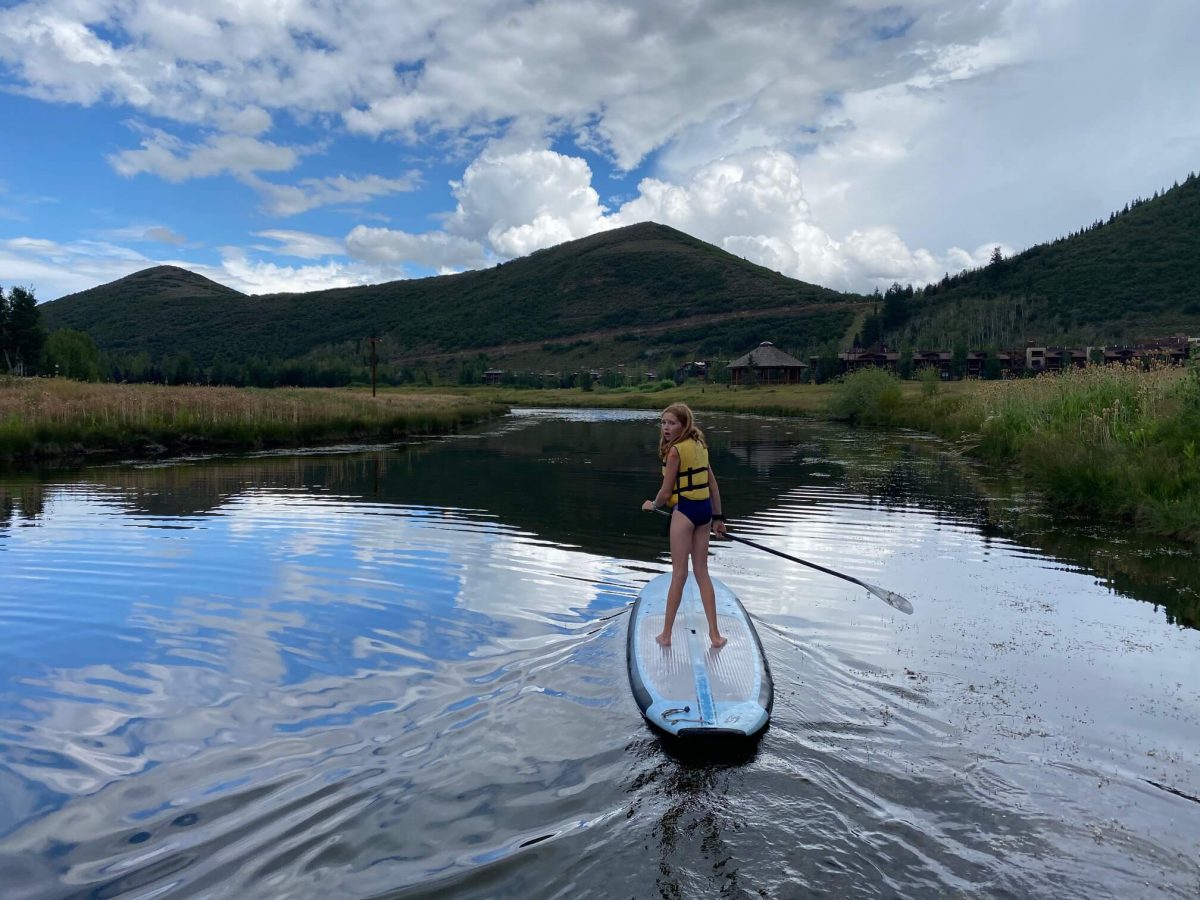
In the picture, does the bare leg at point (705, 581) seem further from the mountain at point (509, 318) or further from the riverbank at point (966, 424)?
the mountain at point (509, 318)

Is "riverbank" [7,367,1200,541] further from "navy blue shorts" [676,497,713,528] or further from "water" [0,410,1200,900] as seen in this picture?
"navy blue shorts" [676,497,713,528]

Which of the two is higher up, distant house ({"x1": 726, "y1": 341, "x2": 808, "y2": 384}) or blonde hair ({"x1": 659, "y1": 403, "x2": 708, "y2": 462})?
distant house ({"x1": 726, "y1": 341, "x2": 808, "y2": 384})

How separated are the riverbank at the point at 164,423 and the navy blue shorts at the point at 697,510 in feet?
80.3

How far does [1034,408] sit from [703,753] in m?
21.1

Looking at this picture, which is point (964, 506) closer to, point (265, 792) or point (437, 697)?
point (437, 697)

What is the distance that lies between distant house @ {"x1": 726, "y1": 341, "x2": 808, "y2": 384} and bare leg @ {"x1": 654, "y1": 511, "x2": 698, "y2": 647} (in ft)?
291

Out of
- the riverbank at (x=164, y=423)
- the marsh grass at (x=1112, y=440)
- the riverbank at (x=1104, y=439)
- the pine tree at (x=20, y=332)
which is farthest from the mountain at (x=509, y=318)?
the marsh grass at (x=1112, y=440)

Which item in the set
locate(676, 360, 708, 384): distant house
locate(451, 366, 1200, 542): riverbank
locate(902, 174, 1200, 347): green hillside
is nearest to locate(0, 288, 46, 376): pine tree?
locate(676, 360, 708, 384): distant house

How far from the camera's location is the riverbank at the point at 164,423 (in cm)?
2461

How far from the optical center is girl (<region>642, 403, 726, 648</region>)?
7043mm

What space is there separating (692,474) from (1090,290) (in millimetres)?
119609

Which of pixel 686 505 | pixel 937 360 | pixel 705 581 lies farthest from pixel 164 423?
pixel 937 360

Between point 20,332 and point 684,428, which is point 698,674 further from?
point 20,332

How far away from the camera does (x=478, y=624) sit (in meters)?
8.57
